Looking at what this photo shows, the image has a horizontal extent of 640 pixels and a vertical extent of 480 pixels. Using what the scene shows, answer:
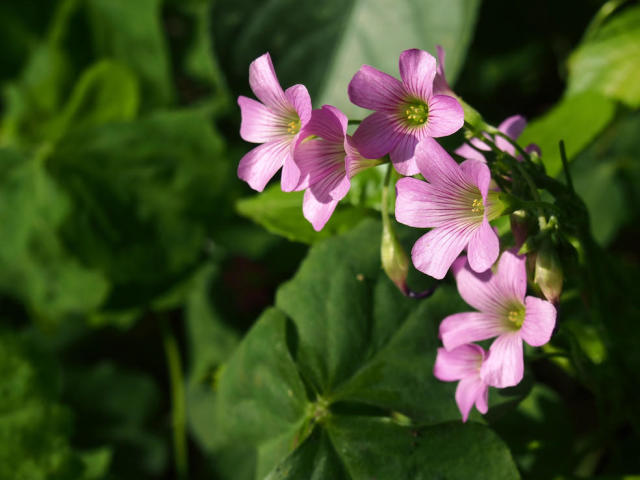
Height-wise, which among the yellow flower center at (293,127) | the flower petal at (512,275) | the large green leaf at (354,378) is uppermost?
the yellow flower center at (293,127)

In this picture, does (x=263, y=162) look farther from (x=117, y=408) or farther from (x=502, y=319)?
(x=117, y=408)

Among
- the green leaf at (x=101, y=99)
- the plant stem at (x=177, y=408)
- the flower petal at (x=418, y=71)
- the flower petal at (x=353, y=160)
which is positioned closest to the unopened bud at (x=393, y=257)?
the flower petal at (x=353, y=160)

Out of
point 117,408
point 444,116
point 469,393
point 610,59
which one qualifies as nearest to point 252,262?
point 117,408

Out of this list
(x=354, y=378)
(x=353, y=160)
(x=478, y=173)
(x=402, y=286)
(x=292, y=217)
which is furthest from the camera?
(x=292, y=217)

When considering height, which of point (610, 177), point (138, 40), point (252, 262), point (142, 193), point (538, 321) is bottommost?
point (610, 177)

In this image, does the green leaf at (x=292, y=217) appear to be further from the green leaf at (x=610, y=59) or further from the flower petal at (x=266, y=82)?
the green leaf at (x=610, y=59)

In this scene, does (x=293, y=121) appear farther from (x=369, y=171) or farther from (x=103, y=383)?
(x=103, y=383)

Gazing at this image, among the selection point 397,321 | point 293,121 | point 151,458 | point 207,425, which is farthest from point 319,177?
point 151,458
